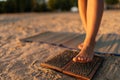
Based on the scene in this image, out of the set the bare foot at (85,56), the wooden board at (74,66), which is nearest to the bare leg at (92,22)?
the bare foot at (85,56)

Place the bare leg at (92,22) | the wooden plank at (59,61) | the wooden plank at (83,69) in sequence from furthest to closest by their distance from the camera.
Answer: the bare leg at (92,22), the wooden plank at (59,61), the wooden plank at (83,69)

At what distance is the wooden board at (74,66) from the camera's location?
1430 mm

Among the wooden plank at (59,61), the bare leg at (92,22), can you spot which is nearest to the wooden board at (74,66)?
the wooden plank at (59,61)

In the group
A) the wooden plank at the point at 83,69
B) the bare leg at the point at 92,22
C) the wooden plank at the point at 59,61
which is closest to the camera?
the wooden plank at the point at 83,69

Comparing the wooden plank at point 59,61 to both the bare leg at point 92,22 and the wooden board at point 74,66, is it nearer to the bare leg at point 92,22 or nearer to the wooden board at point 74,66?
the wooden board at point 74,66

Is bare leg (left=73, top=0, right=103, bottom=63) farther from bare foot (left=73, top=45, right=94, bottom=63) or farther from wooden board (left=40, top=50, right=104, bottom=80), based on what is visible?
wooden board (left=40, top=50, right=104, bottom=80)

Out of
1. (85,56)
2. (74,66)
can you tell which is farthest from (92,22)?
(74,66)

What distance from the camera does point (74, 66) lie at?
153cm

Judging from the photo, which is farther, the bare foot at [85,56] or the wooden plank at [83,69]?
the bare foot at [85,56]

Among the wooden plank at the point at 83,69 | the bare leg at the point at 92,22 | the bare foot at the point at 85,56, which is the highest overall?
the bare leg at the point at 92,22

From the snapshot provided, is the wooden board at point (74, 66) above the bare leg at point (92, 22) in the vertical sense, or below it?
below

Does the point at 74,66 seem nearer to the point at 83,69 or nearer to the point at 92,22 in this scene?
the point at 83,69

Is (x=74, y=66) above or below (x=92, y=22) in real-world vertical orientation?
below

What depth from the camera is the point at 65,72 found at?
1.47 metres
